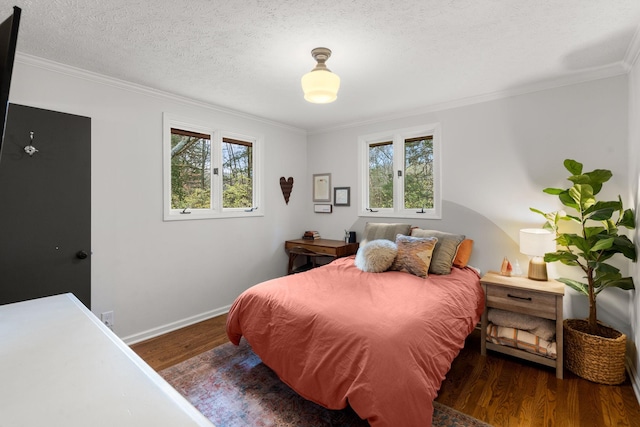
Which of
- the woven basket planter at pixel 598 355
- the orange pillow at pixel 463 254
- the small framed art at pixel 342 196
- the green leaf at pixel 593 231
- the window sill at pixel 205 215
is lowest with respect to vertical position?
the woven basket planter at pixel 598 355

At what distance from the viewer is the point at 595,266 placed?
7.41 feet

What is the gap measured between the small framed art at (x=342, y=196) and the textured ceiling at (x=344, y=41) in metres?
1.51

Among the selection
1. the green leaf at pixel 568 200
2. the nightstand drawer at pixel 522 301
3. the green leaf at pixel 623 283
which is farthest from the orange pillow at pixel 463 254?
the green leaf at pixel 623 283

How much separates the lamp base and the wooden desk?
195cm

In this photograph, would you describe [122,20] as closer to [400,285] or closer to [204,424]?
[204,424]

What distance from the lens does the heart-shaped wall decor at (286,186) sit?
4.38m

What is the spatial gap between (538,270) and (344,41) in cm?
246

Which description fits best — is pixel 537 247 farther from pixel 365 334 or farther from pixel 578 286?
pixel 365 334

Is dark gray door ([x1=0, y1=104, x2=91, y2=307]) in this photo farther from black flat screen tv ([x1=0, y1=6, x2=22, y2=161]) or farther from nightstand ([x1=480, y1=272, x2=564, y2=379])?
nightstand ([x1=480, y1=272, x2=564, y2=379])

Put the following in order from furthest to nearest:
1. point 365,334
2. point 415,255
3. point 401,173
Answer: point 401,173, point 415,255, point 365,334

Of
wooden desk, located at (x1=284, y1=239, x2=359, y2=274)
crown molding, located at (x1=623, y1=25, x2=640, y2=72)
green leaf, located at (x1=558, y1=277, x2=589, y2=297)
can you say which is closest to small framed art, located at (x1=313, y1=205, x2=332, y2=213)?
wooden desk, located at (x1=284, y1=239, x2=359, y2=274)

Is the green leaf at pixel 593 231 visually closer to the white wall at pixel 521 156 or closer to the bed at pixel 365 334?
the white wall at pixel 521 156

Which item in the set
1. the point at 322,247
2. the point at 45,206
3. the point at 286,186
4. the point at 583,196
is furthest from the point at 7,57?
the point at 286,186

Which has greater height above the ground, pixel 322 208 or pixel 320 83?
pixel 320 83
